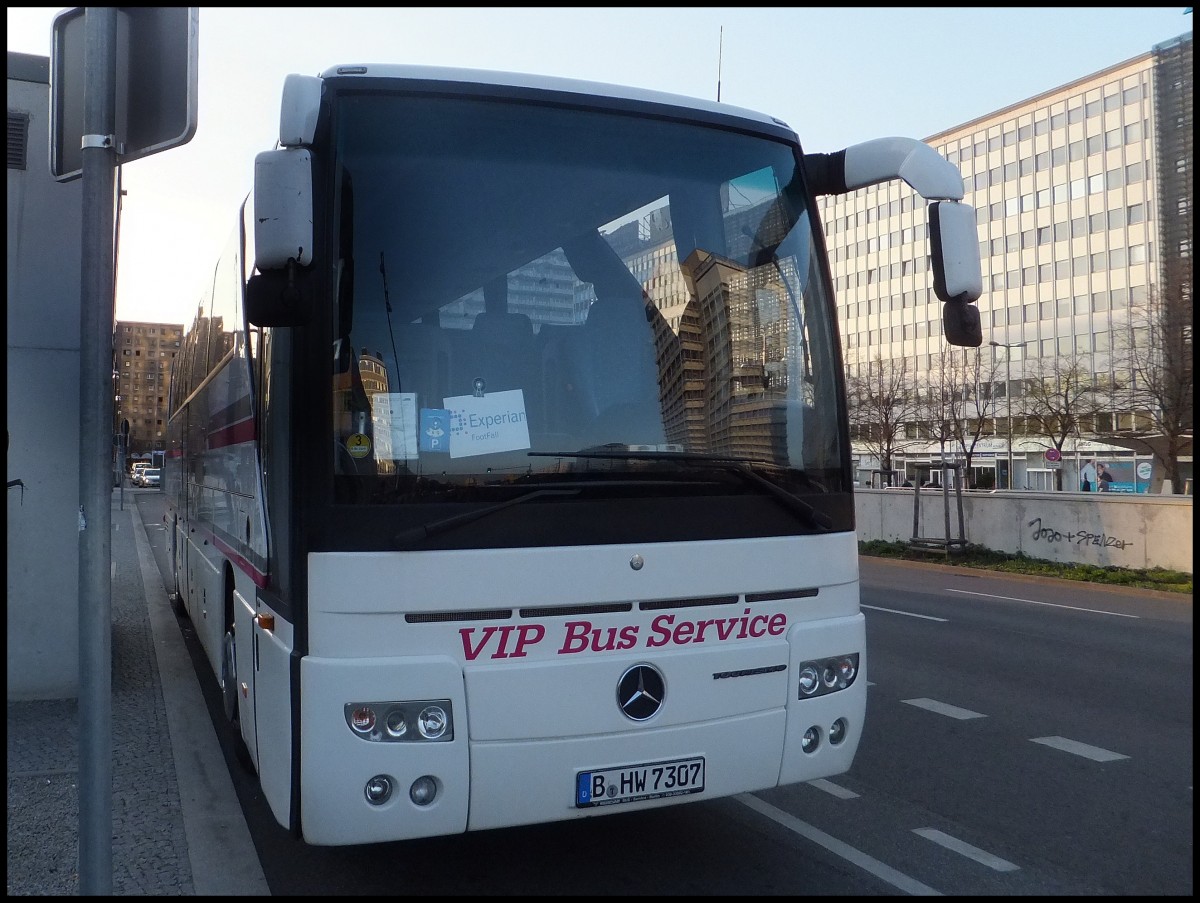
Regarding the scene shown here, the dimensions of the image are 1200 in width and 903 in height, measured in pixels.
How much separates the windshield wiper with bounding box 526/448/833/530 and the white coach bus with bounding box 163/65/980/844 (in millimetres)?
13

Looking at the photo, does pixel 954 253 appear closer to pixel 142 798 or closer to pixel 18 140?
pixel 142 798

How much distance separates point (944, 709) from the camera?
8203 millimetres

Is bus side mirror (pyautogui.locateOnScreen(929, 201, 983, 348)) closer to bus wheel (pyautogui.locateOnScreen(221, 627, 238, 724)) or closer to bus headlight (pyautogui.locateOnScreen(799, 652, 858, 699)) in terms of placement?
bus headlight (pyautogui.locateOnScreen(799, 652, 858, 699))

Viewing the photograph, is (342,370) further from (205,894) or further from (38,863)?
(38,863)

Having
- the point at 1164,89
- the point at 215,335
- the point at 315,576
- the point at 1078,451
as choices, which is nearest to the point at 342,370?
the point at 315,576

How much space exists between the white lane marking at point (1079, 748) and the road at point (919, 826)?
20mm

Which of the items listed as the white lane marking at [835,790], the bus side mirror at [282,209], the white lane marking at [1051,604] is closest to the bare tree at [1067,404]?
the white lane marking at [1051,604]

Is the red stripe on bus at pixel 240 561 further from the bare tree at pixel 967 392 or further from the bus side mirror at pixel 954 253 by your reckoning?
the bare tree at pixel 967 392

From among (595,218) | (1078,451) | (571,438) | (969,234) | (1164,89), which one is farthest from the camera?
(1078,451)

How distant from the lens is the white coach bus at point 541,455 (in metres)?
4.04

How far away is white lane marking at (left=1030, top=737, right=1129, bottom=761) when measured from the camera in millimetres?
6883

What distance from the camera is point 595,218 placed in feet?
15.0

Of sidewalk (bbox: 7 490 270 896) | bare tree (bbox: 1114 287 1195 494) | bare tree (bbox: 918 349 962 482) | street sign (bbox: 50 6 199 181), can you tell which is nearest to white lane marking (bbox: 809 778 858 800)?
sidewalk (bbox: 7 490 270 896)

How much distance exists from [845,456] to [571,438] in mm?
1410
